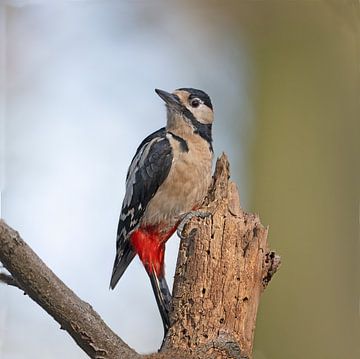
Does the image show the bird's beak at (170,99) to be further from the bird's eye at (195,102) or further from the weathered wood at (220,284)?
the weathered wood at (220,284)

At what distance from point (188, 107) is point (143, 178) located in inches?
9.1

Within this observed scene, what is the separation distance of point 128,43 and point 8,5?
0.32 meters

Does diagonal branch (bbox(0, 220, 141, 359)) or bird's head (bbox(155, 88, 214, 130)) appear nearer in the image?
diagonal branch (bbox(0, 220, 141, 359))

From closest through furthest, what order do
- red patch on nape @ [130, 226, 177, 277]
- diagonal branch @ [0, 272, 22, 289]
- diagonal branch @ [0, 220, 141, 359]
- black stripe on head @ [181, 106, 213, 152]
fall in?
diagonal branch @ [0, 220, 141, 359] < diagonal branch @ [0, 272, 22, 289] < red patch on nape @ [130, 226, 177, 277] < black stripe on head @ [181, 106, 213, 152]

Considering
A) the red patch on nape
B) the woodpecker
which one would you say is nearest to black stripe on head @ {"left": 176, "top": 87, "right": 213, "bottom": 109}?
the woodpecker

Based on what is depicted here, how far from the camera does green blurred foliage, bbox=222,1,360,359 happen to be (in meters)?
1.74

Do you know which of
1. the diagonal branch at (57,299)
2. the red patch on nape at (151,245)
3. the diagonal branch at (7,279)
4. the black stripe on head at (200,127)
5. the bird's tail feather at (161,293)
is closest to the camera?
the diagonal branch at (57,299)

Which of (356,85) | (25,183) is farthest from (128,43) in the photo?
→ (356,85)

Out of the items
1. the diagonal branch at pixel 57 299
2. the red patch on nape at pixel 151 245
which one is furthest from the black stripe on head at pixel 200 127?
the diagonal branch at pixel 57 299

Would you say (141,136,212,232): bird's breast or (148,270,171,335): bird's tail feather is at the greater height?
(141,136,212,232): bird's breast

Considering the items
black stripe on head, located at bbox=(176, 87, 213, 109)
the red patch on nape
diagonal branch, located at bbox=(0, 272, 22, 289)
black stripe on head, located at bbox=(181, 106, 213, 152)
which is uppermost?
black stripe on head, located at bbox=(176, 87, 213, 109)

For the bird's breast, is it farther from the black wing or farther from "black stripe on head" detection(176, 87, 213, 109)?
"black stripe on head" detection(176, 87, 213, 109)

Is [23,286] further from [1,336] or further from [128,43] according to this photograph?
[128,43]

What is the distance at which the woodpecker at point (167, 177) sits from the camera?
1.90m
